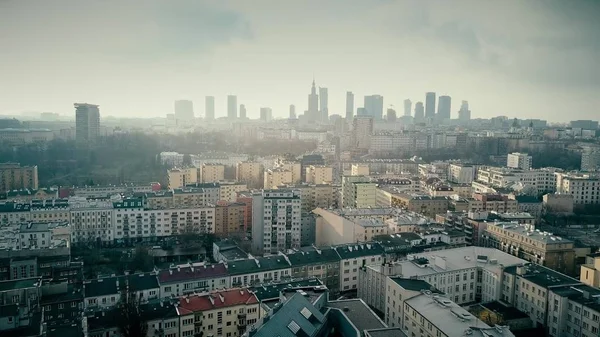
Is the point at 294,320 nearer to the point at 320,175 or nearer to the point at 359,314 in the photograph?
the point at 359,314

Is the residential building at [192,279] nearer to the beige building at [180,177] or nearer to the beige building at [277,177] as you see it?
the beige building at [277,177]

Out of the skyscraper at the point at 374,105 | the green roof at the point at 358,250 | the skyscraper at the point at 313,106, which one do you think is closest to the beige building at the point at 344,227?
the green roof at the point at 358,250

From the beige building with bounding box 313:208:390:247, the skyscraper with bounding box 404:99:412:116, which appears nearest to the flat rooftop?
the beige building with bounding box 313:208:390:247

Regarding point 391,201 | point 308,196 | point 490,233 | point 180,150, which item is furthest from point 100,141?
point 490,233

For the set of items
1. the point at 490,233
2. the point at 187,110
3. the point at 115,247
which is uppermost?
the point at 187,110

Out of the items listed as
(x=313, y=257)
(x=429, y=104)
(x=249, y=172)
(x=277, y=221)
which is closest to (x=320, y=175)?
(x=249, y=172)

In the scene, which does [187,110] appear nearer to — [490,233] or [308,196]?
[308,196]
